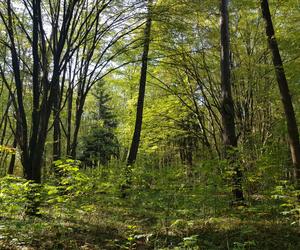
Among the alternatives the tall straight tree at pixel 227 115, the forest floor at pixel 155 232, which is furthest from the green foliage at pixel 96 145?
the tall straight tree at pixel 227 115

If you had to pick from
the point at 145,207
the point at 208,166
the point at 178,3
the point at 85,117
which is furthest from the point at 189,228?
the point at 85,117

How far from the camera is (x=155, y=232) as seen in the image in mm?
6523

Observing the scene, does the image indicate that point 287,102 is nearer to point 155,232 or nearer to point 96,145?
point 155,232

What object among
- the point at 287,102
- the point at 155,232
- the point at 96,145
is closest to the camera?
the point at 155,232

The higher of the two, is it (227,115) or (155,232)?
(227,115)

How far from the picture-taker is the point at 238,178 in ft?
25.6

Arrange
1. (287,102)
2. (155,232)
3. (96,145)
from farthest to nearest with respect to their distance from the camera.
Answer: (96,145), (287,102), (155,232)

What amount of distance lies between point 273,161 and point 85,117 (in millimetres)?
33955

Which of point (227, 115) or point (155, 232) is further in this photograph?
point (227, 115)

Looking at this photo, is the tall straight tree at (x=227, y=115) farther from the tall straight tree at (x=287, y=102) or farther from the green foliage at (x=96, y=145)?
the green foliage at (x=96, y=145)

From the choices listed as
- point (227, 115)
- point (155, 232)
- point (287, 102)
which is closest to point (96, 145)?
point (227, 115)

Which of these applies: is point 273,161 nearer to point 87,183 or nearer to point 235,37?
point 87,183

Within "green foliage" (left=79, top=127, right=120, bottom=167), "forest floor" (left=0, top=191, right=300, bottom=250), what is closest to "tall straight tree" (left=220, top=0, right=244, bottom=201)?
"forest floor" (left=0, top=191, right=300, bottom=250)

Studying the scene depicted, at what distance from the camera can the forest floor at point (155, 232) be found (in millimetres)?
5188
